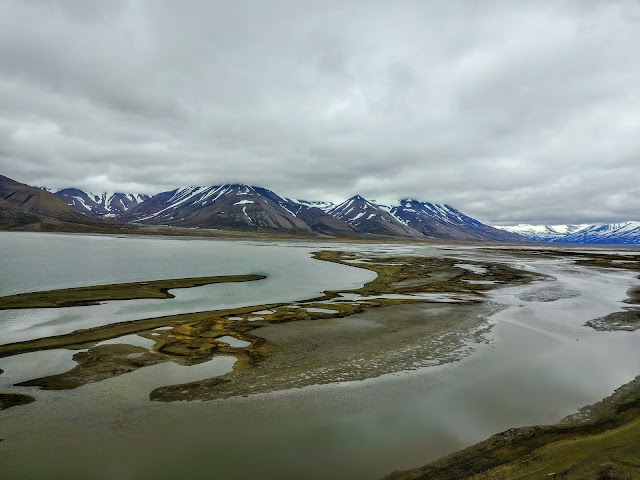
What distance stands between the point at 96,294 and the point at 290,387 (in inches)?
1423

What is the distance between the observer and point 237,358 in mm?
23781

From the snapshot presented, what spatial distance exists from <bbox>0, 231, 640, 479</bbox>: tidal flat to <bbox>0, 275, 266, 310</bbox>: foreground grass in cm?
344

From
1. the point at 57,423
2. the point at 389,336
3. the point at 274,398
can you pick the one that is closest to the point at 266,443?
the point at 274,398

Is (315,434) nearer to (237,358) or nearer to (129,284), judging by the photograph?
(237,358)

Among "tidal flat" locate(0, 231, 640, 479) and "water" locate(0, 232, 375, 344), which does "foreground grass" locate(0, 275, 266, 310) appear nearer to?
"water" locate(0, 232, 375, 344)

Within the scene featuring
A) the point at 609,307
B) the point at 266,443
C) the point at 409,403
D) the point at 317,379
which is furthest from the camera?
the point at 609,307

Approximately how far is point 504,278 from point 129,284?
63.3 m

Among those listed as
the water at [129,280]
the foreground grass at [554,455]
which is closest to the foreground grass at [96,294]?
the water at [129,280]

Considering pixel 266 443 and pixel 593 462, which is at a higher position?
pixel 593 462

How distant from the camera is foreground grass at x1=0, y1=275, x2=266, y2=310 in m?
39.4

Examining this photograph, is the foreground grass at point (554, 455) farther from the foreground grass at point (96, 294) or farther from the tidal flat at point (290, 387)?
the foreground grass at point (96, 294)

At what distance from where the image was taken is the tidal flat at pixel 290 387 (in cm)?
1331

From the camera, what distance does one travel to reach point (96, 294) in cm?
4531

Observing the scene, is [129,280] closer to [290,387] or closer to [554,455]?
[290,387]
